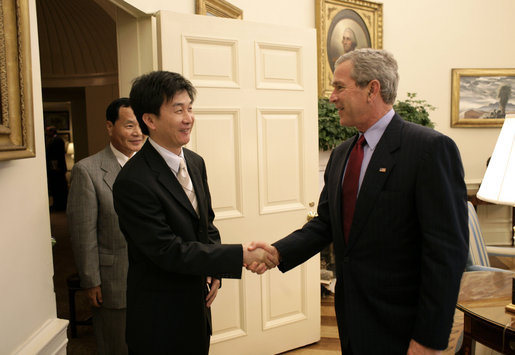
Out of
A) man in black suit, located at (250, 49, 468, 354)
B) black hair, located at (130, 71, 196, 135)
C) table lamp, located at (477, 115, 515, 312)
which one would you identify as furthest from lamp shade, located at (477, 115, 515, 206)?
black hair, located at (130, 71, 196, 135)

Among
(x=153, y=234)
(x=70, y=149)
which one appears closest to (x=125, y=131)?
(x=153, y=234)

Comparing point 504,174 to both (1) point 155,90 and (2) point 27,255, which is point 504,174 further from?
(2) point 27,255

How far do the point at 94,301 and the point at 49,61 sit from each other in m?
4.16

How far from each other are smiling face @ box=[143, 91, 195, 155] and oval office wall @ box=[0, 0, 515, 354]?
0.40 m

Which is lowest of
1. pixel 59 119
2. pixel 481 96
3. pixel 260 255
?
pixel 260 255

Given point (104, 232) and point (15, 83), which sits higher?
point (15, 83)

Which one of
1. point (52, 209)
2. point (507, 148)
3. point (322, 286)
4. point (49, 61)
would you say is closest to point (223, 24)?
point (507, 148)

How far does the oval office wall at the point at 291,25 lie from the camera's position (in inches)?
54.5

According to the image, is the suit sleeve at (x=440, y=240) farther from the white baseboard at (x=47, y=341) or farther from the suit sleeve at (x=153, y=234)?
the white baseboard at (x=47, y=341)

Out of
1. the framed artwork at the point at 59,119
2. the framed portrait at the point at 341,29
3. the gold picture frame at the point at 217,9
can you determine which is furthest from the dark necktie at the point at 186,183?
the framed artwork at the point at 59,119

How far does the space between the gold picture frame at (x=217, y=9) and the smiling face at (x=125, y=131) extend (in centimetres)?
140

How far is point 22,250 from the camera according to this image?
1437 mm

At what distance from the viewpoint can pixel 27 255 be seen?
1.47m

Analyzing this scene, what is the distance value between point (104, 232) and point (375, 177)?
4.65 feet
